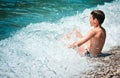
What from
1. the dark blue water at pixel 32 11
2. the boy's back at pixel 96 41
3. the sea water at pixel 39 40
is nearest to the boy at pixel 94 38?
the boy's back at pixel 96 41

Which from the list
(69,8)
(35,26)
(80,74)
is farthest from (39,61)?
(69,8)

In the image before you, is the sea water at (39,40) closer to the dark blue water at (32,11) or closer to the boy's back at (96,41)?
the dark blue water at (32,11)

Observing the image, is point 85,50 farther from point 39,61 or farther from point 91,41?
point 39,61

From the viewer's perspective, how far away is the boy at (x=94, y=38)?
21.6 ft

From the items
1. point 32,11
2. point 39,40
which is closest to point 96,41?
point 39,40

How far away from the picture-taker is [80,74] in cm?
571

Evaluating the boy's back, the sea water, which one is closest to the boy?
the boy's back

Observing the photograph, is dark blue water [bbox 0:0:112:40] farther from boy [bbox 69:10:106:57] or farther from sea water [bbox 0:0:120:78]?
boy [bbox 69:10:106:57]

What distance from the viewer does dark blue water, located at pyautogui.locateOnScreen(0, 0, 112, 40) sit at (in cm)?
1154

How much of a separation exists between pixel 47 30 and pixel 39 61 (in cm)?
398

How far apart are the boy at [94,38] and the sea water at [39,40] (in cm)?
28

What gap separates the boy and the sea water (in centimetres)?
28

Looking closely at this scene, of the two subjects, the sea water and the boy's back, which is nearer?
the sea water

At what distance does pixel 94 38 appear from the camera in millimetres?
6730
